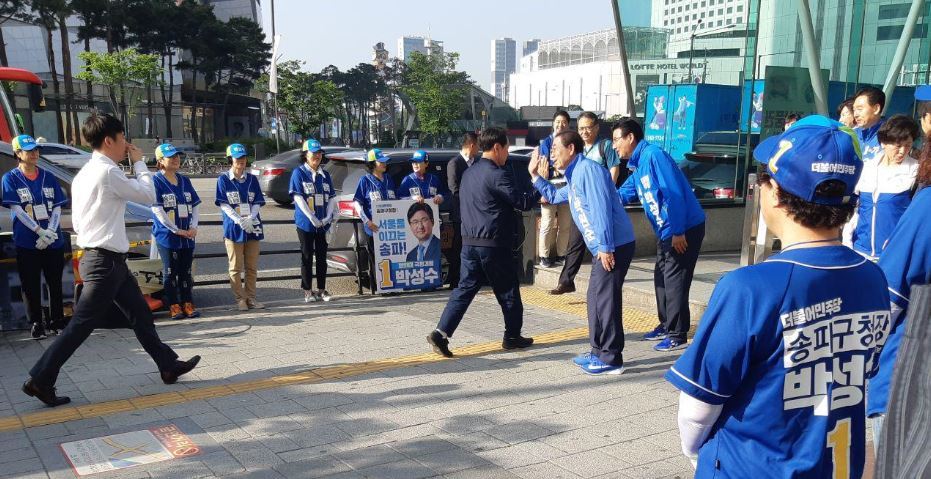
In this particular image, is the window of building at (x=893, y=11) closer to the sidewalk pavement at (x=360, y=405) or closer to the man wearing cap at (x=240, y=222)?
the sidewalk pavement at (x=360, y=405)

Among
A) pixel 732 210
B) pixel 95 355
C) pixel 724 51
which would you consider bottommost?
pixel 95 355

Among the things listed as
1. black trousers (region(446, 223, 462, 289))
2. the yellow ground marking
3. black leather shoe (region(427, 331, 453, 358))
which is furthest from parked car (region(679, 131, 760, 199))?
black leather shoe (region(427, 331, 453, 358))

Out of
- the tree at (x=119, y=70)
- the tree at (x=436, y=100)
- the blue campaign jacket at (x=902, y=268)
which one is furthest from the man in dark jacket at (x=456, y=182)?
the tree at (x=436, y=100)

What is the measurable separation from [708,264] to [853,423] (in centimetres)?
780

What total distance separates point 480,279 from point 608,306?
3.65ft

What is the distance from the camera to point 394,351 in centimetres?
652

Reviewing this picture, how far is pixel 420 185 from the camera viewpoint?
9258mm

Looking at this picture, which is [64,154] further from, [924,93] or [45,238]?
[924,93]

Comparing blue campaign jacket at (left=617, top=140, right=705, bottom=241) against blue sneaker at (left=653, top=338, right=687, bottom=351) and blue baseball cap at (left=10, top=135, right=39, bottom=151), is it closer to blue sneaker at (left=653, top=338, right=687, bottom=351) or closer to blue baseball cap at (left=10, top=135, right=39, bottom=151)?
blue sneaker at (left=653, top=338, right=687, bottom=351)

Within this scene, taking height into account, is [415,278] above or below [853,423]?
below

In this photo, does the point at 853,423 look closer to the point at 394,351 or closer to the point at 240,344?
the point at 394,351

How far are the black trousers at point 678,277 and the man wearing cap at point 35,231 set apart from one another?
17.8 feet

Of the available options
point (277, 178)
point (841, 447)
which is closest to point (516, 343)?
point (841, 447)

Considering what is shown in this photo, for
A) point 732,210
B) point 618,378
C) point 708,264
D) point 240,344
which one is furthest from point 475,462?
point 732,210
